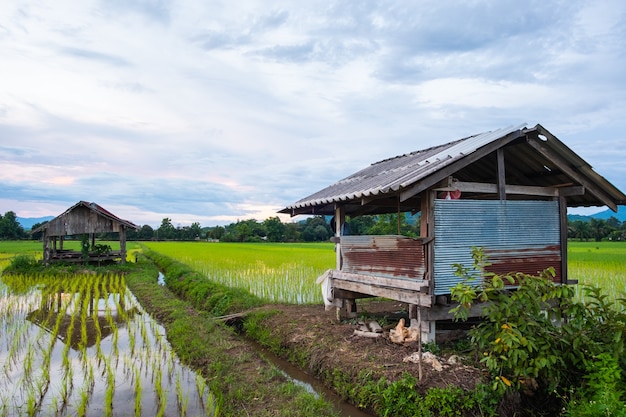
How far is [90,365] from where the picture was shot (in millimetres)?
6789

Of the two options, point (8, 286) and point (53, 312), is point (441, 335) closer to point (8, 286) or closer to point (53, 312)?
point (53, 312)

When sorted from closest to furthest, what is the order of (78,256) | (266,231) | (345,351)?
(345,351)
(78,256)
(266,231)

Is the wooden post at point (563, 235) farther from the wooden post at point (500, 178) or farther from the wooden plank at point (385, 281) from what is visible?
the wooden plank at point (385, 281)

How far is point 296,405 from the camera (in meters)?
5.09

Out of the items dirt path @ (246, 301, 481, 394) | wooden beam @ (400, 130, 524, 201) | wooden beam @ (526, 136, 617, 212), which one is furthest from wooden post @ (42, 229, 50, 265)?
wooden beam @ (526, 136, 617, 212)

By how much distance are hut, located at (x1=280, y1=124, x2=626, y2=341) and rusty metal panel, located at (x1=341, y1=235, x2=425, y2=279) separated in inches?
0.6

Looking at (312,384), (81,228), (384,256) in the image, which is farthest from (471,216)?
(81,228)

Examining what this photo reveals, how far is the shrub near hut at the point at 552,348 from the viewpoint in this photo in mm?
4477

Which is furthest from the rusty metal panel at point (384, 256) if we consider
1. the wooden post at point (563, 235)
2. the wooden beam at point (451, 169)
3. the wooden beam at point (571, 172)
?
the wooden post at point (563, 235)

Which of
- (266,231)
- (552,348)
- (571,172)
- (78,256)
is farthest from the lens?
(266,231)

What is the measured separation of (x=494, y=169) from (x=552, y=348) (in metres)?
3.83

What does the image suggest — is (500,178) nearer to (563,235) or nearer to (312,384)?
(563,235)

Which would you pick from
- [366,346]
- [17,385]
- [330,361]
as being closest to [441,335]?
[366,346]

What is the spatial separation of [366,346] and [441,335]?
1.18m
